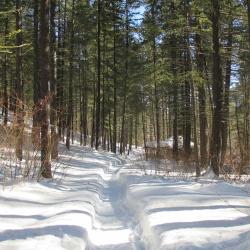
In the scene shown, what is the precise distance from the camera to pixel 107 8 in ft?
113

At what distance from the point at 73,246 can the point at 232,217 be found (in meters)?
2.61

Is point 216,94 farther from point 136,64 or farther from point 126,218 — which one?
point 136,64

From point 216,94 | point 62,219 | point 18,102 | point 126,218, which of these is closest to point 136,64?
point 216,94

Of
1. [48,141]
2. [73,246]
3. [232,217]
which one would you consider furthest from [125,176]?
[73,246]

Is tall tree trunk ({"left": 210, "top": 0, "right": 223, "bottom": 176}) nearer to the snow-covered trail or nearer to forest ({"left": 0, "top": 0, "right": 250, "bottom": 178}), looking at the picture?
forest ({"left": 0, "top": 0, "right": 250, "bottom": 178})

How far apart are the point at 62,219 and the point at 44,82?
6467 millimetres

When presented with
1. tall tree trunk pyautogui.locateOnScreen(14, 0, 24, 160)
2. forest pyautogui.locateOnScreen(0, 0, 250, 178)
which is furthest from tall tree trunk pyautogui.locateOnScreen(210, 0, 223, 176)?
tall tree trunk pyautogui.locateOnScreen(14, 0, 24, 160)

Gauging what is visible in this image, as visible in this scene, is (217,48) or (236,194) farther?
(217,48)

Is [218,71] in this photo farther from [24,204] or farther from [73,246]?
[73,246]

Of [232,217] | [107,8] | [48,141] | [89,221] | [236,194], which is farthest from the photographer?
[107,8]

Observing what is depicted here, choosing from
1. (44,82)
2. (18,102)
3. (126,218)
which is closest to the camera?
(126,218)

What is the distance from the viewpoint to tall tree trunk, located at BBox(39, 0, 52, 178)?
12.2 meters

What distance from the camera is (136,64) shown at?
120ft

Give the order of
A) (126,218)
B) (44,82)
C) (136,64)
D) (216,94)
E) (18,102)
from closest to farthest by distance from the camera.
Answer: (126,218)
(18,102)
(44,82)
(216,94)
(136,64)
